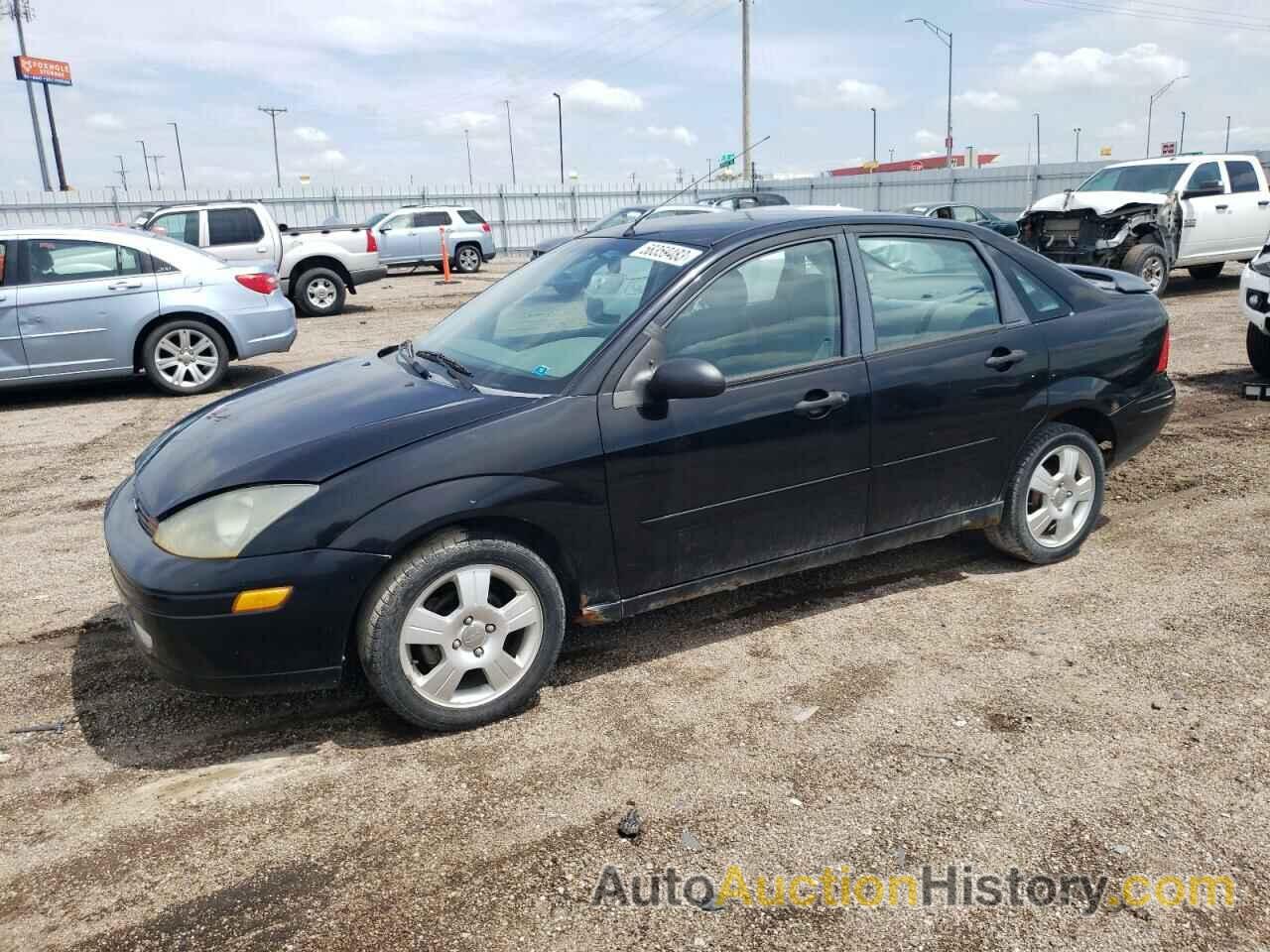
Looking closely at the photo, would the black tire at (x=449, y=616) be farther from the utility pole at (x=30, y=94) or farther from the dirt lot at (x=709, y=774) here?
the utility pole at (x=30, y=94)

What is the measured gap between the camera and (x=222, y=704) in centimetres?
367

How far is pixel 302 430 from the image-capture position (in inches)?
136

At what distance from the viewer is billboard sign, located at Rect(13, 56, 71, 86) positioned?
46.5 meters

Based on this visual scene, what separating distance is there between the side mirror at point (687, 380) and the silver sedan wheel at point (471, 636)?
32.6 inches

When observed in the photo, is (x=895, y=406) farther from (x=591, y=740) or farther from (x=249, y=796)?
(x=249, y=796)

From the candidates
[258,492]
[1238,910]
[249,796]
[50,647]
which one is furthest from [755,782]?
[50,647]

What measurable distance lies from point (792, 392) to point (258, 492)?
1.96m

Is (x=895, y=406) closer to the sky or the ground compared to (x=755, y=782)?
closer to the sky

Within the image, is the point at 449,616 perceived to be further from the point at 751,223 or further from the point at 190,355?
the point at 190,355

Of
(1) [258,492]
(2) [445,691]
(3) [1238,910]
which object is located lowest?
(3) [1238,910]

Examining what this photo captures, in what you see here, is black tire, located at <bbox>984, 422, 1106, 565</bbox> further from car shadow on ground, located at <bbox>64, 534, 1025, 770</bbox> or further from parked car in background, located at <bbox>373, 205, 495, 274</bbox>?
parked car in background, located at <bbox>373, 205, 495, 274</bbox>

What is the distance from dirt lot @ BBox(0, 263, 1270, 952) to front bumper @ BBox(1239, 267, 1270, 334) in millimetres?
3990

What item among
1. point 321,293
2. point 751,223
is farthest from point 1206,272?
point 751,223

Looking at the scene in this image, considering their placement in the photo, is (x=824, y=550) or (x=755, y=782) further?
(x=824, y=550)
